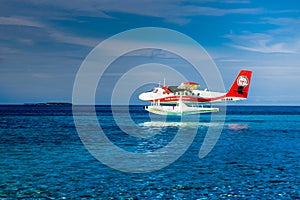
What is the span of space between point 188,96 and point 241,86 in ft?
56.4

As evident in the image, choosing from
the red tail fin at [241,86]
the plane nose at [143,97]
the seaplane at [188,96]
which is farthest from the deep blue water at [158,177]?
the red tail fin at [241,86]

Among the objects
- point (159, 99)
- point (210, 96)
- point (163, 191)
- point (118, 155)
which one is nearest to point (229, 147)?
point (118, 155)

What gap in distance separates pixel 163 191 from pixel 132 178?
2993 mm

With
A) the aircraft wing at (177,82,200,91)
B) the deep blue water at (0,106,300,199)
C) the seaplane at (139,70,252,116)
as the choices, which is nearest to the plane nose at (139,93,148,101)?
the seaplane at (139,70,252,116)

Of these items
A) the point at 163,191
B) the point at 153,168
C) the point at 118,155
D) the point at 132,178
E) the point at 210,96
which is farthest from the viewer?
the point at 210,96

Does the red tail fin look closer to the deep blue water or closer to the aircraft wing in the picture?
the aircraft wing

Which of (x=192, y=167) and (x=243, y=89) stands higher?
(x=243, y=89)

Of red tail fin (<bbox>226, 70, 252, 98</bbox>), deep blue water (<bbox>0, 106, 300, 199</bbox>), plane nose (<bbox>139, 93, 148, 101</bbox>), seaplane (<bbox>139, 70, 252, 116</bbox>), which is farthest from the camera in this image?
red tail fin (<bbox>226, 70, 252, 98</bbox>)

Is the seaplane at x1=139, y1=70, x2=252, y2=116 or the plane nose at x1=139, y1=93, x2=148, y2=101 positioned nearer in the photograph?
the seaplane at x1=139, y1=70, x2=252, y2=116

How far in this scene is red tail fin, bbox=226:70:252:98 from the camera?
99.1 m

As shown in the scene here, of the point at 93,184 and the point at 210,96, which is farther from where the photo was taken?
the point at 210,96

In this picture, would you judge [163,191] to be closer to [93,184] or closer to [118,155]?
[93,184]

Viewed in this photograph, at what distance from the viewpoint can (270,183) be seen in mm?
19109

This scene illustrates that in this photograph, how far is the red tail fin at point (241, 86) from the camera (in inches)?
3903
